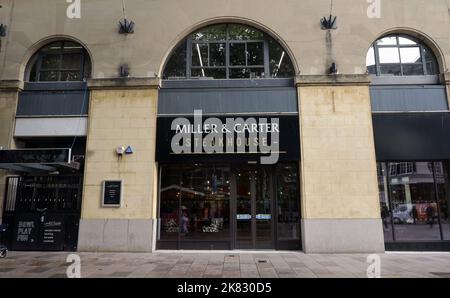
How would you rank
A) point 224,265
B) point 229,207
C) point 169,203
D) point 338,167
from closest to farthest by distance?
point 224,265
point 338,167
point 229,207
point 169,203

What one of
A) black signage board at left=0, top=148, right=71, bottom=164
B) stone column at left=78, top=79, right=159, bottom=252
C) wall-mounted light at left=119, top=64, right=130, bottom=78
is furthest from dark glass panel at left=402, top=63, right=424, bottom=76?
black signage board at left=0, top=148, right=71, bottom=164

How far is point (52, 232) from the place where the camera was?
12.4 metres

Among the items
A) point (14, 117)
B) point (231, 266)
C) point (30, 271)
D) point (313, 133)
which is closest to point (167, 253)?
point (231, 266)

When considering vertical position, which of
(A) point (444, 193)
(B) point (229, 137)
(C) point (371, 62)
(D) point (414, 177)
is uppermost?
(C) point (371, 62)

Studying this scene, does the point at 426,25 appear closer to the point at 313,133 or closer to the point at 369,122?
the point at 369,122

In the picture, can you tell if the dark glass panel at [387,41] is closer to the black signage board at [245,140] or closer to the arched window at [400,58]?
the arched window at [400,58]

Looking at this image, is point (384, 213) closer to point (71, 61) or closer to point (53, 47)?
point (71, 61)

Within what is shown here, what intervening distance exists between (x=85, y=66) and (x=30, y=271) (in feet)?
27.1

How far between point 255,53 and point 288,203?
20.2 ft

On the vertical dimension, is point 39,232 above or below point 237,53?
below

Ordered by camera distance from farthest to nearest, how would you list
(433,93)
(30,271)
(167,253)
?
(433,93) < (167,253) < (30,271)

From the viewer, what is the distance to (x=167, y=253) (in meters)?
11.8

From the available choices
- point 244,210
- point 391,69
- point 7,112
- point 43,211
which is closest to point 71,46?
point 7,112

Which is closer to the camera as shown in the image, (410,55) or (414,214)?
(414,214)
